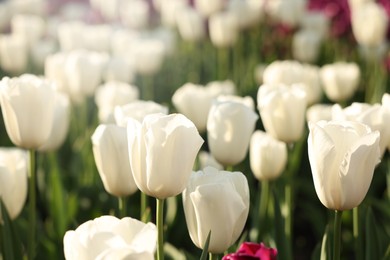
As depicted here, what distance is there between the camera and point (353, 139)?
1.47m

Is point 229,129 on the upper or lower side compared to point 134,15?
upper

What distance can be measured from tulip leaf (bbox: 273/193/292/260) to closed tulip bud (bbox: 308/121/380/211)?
0.49 m

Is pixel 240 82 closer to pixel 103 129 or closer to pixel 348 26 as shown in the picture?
pixel 348 26

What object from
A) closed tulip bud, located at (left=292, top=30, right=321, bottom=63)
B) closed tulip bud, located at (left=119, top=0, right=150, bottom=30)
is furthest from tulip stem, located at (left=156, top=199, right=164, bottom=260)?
closed tulip bud, located at (left=119, top=0, right=150, bottom=30)

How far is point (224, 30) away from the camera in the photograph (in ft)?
15.9

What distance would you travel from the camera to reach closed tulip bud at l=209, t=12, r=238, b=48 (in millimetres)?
4844

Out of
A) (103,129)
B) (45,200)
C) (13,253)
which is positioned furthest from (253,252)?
(45,200)

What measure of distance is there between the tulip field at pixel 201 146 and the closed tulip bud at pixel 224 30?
1 cm

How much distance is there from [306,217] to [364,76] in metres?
1.78

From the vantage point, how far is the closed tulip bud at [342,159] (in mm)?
1446

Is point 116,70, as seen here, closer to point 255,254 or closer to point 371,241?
point 371,241

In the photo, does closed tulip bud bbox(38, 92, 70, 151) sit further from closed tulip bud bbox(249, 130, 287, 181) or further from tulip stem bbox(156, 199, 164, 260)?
tulip stem bbox(156, 199, 164, 260)

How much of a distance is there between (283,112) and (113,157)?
563 mm

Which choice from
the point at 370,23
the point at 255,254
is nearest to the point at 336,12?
the point at 370,23
